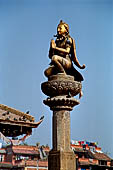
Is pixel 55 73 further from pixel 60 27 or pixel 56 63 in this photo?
pixel 60 27

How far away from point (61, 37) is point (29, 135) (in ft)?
19.7

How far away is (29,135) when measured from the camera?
13609 millimetres

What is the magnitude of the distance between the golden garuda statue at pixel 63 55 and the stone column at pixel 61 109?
0.33m

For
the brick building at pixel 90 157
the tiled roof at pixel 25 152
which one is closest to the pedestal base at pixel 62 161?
the tiled roof at pixel 25 152

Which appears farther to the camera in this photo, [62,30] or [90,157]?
[90,157]

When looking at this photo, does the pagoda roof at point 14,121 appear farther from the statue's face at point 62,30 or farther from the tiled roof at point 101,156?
the tiled roof at point 101,156

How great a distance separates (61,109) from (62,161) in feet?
4.53

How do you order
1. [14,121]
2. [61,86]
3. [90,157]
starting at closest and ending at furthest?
[61,86], [14,121], [90,157]

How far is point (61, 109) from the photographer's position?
8.39 metres

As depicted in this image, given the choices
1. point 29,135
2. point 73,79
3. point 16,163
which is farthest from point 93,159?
point 73,79

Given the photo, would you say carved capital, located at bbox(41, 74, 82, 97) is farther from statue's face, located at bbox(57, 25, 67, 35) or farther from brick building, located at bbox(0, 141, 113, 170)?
brick building, located at bbox(0, 141, 113, 170)

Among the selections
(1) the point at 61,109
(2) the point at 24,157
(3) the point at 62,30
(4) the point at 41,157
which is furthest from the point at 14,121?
(4) the point at 41,157

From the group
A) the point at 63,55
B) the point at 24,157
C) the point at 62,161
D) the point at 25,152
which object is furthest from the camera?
the point at 25,152

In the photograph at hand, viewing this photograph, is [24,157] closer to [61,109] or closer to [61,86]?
[61,109]
